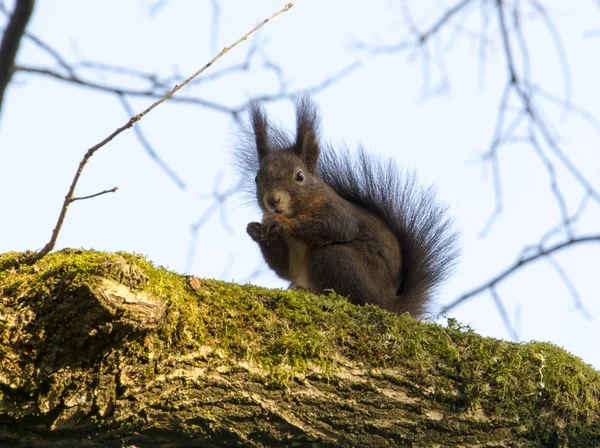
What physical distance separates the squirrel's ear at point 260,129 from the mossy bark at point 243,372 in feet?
6.88

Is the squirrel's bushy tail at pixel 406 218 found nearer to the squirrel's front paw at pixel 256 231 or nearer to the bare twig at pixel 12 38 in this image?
the squirrel's front paw at pixel 256 231

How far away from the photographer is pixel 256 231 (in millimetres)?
3730

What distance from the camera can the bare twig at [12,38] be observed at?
1.27 metres

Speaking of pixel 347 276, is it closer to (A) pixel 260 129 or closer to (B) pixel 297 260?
(B) pixel 297 260

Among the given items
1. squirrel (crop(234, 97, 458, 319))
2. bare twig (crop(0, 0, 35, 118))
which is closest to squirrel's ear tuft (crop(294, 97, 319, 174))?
squirrel (crop(234, 97, 458, 319))

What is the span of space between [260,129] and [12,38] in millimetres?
3110

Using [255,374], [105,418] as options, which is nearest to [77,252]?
[105,418]

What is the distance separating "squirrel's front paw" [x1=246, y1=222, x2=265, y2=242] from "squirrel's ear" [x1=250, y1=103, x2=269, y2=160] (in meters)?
0.72

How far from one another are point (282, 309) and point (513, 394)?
0.74 meters

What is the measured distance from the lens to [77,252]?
1.97 meters

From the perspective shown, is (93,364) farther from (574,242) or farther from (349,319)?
(574,242)

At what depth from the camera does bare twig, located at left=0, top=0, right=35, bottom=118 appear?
1268mm

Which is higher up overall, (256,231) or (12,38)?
(256,231)

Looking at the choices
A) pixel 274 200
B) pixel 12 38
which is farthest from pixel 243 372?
pixel 274 200
